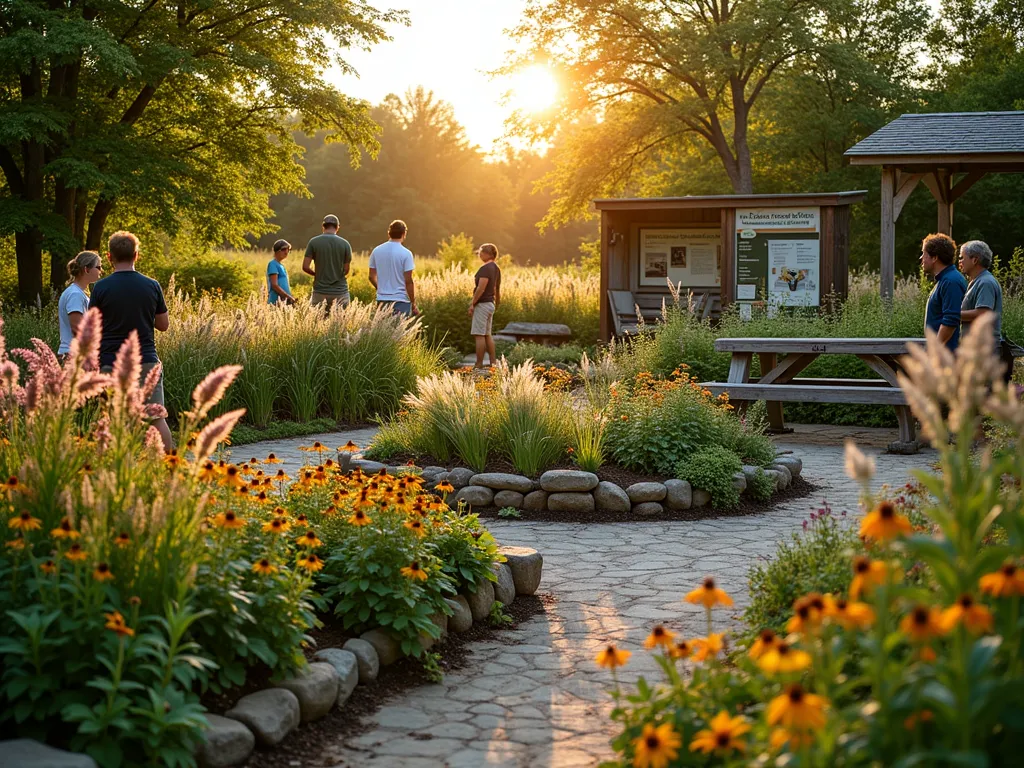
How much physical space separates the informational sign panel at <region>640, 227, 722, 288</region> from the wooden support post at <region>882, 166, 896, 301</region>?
13.6 feet

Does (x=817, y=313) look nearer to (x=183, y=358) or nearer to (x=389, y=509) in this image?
(x=183, y=358)

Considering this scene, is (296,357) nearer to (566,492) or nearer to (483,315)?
(483,315)

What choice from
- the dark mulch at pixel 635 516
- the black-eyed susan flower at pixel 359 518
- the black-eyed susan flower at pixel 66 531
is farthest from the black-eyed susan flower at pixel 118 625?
the dark mulch at pixel 635 516

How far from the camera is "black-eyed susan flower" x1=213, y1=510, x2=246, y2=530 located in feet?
11.8

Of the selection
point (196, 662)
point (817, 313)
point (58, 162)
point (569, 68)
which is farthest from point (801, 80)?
point (196, 662)

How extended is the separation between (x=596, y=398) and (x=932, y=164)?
30.4 ft

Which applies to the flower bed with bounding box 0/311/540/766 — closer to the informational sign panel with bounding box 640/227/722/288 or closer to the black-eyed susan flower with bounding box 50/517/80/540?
the black-eyed susan flower with bounding box 50/517/80/540

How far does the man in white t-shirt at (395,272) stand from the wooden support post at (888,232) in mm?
6358

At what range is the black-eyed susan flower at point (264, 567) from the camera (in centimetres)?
368

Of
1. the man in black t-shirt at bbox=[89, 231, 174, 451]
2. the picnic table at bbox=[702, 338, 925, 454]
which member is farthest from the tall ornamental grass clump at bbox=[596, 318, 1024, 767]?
the picnic table at bbox=[702, 338, 925, 454]

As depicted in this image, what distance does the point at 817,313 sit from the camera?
16375mm

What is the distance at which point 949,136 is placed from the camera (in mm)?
15539

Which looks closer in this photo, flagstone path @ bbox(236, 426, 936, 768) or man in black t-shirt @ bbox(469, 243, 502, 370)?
flagstone path @ bbox(236, 426, 936, 768)

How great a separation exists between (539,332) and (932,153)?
8.28m
